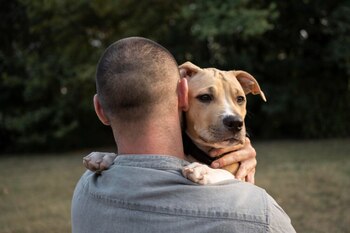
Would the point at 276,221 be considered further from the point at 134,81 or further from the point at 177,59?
the point at 177,59

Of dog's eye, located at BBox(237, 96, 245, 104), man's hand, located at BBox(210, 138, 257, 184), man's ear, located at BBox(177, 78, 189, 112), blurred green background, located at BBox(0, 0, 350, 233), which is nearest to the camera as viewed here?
man's ear, located at BBox(177, 78, 189, 112)

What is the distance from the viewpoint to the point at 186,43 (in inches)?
752

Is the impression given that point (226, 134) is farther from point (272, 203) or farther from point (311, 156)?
point (311, 156)

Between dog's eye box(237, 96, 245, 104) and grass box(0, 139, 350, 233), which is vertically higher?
dog's eye box(237, 96, 245, 104)

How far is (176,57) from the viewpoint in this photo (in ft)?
60.8

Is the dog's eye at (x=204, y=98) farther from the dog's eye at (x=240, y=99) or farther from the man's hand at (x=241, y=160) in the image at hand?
the man's hand at (x=241, y=160)

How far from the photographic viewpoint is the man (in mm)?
1557

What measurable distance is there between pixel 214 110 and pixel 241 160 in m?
0.49

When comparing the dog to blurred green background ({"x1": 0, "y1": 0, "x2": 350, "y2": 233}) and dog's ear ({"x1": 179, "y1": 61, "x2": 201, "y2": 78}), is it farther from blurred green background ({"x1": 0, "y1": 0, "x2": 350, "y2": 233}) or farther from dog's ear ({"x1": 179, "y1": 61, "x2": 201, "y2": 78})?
blurred green background ({"x1": 0, "y1": 0, "x2": 350, "y2": 233})

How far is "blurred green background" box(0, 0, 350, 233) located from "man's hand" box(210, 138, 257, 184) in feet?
39.8

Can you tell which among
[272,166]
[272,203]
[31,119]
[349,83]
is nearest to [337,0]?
[349,83]

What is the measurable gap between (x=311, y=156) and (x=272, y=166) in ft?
6.72

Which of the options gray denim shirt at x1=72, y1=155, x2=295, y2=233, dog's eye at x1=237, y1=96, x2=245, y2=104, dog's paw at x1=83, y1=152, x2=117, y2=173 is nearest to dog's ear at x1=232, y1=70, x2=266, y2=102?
dog's eye at x1=237, y1=96, x2=245, y2=104

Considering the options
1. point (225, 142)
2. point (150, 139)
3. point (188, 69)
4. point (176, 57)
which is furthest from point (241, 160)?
point (176, 57)
